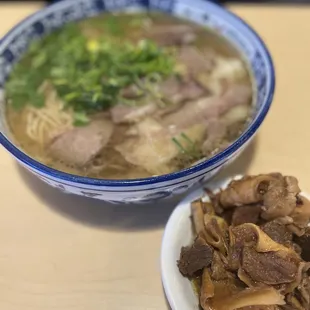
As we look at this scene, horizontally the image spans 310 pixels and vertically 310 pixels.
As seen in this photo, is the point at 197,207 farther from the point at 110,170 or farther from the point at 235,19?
the point at 235,19

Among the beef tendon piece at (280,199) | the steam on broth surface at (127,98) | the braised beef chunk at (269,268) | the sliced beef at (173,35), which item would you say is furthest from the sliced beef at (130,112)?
the braised beef chunk at (269,268)

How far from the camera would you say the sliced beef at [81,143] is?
123cm

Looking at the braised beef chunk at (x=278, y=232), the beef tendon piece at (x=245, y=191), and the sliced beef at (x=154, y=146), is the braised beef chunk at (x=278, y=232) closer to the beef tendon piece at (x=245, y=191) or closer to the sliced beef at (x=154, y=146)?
the beef tendon piece at (x=245, y=191)

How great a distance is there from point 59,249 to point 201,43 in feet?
2.51

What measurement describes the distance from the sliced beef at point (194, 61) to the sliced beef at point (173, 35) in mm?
47

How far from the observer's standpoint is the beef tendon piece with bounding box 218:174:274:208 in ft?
3.55

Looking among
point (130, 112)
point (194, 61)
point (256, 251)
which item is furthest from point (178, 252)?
point (194, 61)

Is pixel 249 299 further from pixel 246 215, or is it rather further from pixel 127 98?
pixel 127 98

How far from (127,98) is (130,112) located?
0.21 ft

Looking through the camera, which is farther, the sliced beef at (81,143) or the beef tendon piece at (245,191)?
the sliced beef at (81,143)

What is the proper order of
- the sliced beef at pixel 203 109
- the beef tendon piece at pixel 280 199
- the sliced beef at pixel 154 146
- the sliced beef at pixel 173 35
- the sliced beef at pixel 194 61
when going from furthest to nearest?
the sliced beef at pixel 173 35 → the sliced beef at pixel 194 61 → the sliced beef at pixel 203 109 → the sliced beef at pixel 154 146 → the beef tendon piece at pixel 280 199

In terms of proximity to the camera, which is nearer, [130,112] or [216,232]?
[216,232]

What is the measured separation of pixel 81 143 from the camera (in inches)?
49.4

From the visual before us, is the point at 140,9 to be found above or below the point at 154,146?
above
